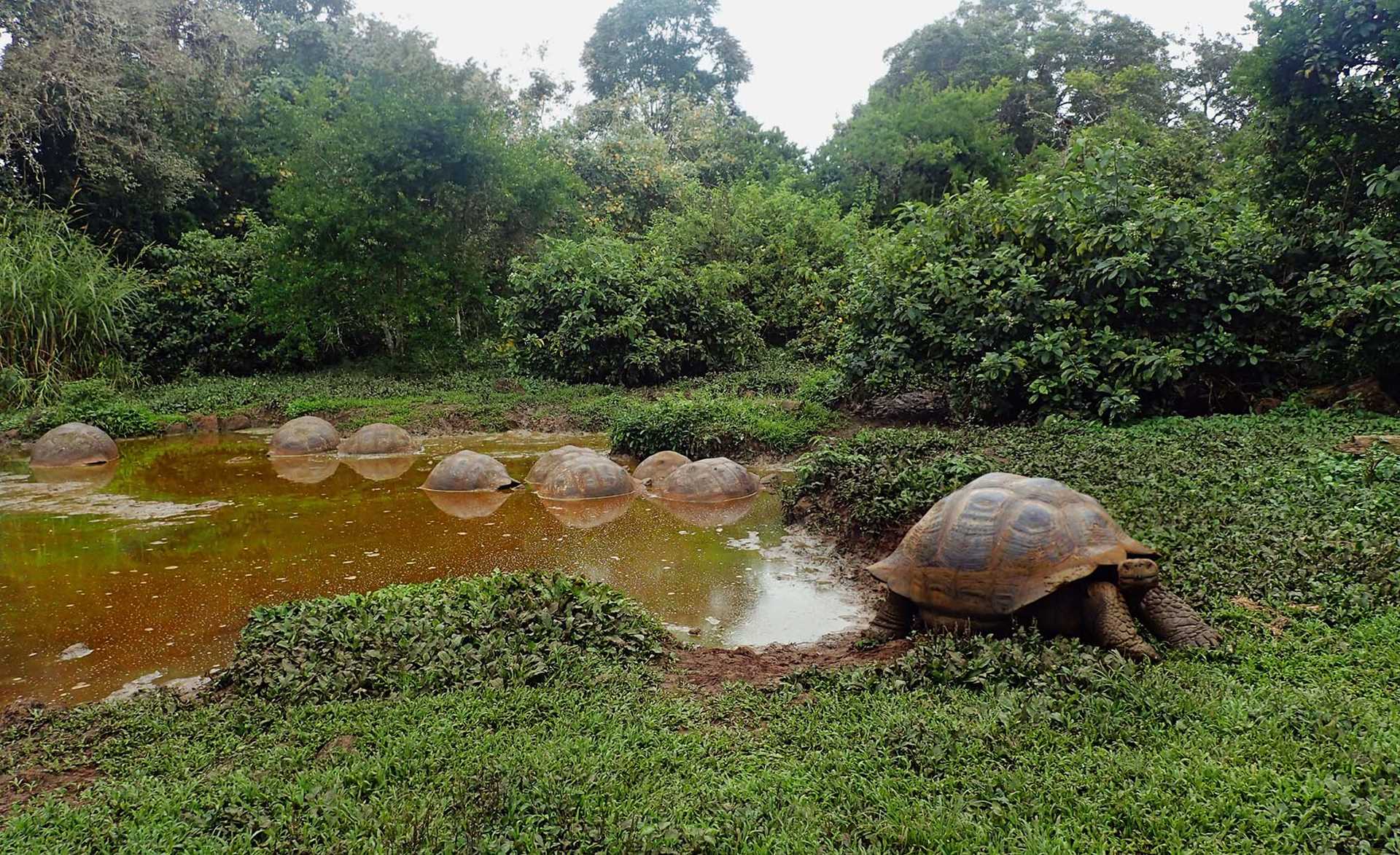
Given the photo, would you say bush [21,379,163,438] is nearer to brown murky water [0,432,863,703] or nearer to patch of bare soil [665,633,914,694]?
brown murky water [0,432,863,703]

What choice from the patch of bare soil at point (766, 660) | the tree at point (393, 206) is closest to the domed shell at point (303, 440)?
the tree at point (393, 206)

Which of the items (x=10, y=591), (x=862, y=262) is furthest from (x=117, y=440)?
(x=862, y=262)

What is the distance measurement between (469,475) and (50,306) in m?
9.63

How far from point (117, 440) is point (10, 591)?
24.4ft

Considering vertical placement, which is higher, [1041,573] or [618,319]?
[618,319]

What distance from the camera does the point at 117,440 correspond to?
500 inches

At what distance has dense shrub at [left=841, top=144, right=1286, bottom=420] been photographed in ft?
30.8

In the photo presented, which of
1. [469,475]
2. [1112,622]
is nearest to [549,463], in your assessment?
[469,475]

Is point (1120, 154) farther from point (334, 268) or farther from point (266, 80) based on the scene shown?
point (266, 80)

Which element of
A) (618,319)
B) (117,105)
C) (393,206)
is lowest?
(618,319)

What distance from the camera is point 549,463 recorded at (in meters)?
9.79

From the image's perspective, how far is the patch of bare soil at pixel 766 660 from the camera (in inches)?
170

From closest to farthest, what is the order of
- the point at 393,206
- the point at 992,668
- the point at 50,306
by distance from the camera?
1. the point at 992,668
2. the point at 50,306
3. the point at 393,206

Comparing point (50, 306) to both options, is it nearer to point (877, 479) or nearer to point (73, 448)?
point (73, 448)
